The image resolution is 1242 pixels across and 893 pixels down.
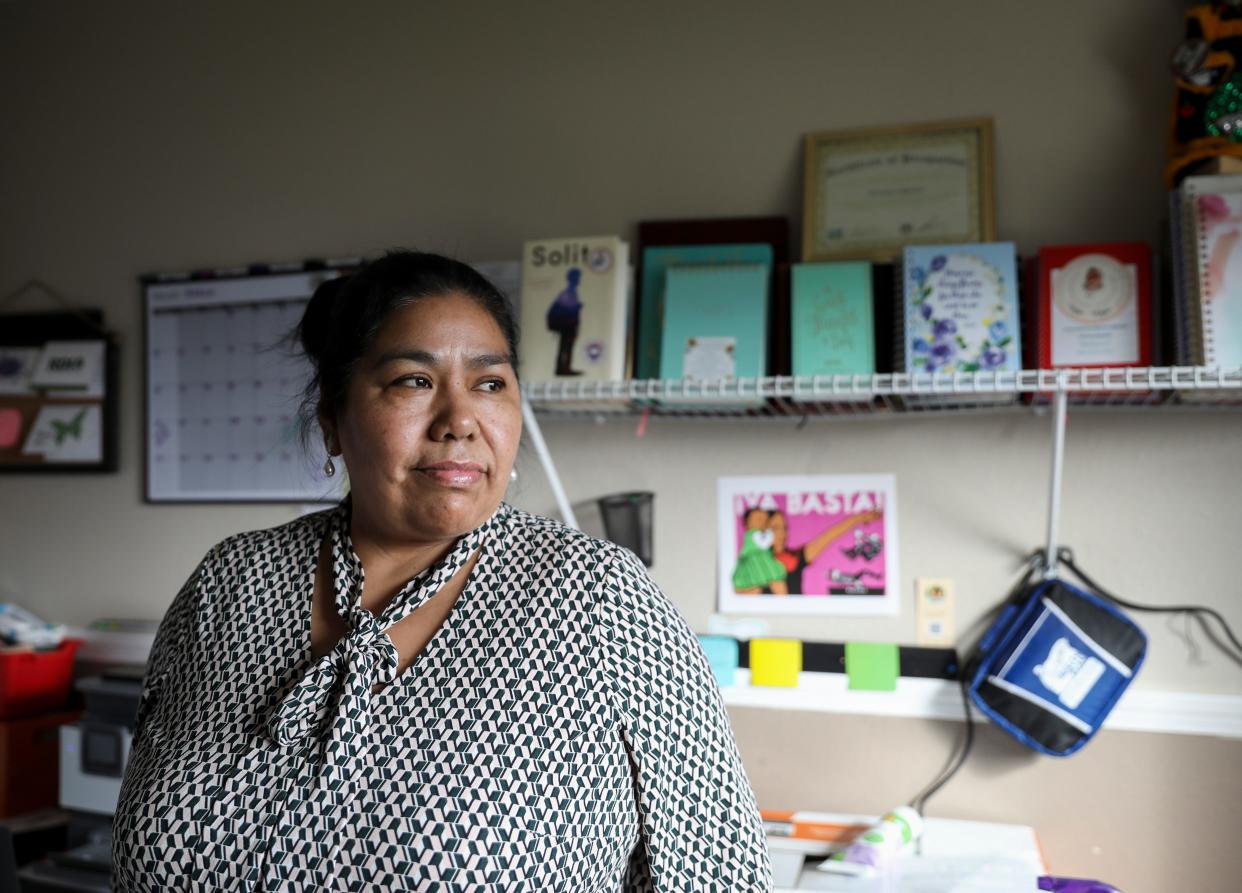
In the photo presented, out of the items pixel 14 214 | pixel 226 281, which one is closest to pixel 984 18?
pixel 226 281

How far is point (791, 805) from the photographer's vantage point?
6.82ft

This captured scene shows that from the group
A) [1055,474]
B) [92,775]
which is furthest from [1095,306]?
[92,775]

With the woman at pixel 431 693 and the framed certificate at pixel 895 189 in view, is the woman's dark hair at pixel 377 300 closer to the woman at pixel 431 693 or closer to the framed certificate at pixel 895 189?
the woman at pixel 431 693

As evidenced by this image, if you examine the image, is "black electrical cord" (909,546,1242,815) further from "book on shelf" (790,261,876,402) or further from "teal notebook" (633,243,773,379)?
"teal notebook" (633,243,773,379)

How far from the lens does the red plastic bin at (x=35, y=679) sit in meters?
2.51

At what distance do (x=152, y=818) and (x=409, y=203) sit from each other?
5.30 feet

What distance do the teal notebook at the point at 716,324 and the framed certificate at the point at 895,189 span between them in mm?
156

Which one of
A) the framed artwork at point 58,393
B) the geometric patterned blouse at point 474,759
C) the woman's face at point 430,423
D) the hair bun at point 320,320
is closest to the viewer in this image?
the geometric patterned blouse at point 474,759

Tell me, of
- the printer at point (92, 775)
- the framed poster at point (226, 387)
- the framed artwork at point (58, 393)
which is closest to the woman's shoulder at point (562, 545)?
the framed poster at point (226, 387)

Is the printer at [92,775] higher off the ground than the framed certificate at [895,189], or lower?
lower

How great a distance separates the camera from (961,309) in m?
1.82

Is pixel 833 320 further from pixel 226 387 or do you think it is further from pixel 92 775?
pixel 92 775

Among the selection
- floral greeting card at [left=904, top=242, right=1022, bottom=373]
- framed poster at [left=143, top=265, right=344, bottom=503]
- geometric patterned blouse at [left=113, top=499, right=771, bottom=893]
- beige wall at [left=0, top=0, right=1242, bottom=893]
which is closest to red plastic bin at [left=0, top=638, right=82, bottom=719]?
beige wall at [left=0, top=0, right=1242, bottom=893]

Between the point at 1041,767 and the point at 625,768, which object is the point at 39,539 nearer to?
the point at 625,768
